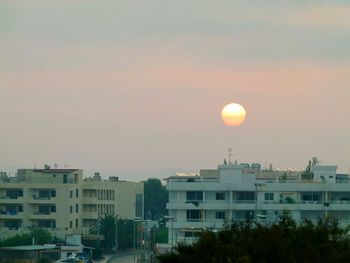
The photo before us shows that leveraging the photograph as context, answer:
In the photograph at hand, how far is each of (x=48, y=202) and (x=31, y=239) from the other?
1223 centimetres

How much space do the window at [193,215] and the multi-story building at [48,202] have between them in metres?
32.3

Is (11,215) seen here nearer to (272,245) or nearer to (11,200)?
(11,200)

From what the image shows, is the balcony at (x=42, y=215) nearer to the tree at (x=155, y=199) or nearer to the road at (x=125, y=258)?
the road at (x=125, y=258)

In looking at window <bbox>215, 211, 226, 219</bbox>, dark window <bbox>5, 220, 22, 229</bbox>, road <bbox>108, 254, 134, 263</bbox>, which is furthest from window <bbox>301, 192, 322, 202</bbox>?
dark window <bbox>5, 220, 22, 229</bbox>

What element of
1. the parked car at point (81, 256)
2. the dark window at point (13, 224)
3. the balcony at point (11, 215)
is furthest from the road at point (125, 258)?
the balcony at point (11, 215)

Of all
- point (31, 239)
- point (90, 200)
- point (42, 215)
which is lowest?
point (31, 239)

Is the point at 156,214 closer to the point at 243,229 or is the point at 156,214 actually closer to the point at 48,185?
the point at 48,185

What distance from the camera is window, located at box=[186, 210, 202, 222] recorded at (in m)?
89.8

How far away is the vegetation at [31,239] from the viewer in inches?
4301

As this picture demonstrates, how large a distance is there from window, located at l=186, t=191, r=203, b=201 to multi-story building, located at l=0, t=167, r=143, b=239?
32280 mm

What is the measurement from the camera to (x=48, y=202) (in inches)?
4867

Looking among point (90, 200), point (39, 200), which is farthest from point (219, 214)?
point (90, 200)

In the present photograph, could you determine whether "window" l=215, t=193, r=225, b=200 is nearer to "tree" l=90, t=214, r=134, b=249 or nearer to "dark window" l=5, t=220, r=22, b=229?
"tree" l=90, t=214, r=134, b=249

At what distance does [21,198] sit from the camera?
124 metres
